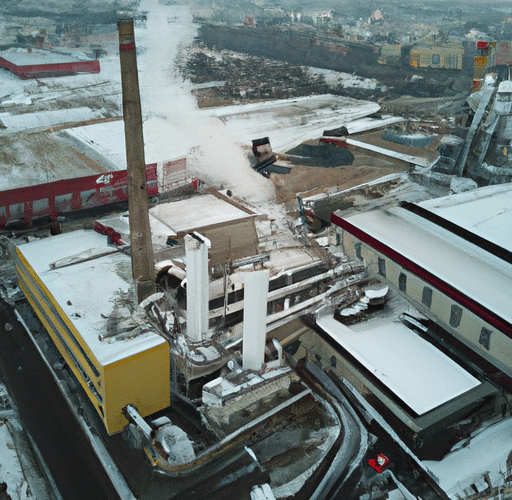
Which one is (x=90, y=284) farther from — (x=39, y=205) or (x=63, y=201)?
(x=63, y=201)

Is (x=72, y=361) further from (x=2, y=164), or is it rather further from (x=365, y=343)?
(x=2, y=164)

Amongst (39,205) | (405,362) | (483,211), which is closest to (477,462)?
(405,362)

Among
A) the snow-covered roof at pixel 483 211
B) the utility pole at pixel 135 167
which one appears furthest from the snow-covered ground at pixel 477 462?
the utility pole at pixel 135 167

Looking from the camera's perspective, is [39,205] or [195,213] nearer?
[195,213]

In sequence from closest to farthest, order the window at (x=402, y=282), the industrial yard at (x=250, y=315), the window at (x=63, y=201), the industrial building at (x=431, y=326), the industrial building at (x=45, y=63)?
the industrial yard at (x=250, y=315)
the industrial building at (x=431, y=326)
the window at (x=402, y=282)
the window at (x=63, y=201)
the industrial building at (x=45, y=63)

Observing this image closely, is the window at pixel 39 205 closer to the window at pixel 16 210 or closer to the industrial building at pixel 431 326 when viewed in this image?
the window at pixel 16 210

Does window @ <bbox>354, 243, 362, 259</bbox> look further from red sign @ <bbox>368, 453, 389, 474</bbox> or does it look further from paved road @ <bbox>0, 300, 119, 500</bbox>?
paved road @ <bbox>0, 300, 119, 500</bbox>
